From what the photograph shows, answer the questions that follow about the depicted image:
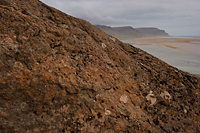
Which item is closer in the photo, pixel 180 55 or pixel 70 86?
pixel 70 86

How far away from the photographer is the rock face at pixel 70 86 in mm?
2922

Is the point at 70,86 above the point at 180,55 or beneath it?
beneath

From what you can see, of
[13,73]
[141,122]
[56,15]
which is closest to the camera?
[13,73]

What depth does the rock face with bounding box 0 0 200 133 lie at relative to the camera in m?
2.92

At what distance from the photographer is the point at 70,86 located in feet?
10.9

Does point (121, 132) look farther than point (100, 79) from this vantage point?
No

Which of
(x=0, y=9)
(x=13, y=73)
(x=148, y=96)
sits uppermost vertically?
(x=0, y=9)

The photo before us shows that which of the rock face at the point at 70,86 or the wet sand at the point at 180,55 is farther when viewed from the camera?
the wet sand at the point at 180,55

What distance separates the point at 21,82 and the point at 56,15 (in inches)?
99.9

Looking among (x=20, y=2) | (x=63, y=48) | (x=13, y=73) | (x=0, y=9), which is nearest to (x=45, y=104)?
(x=13, y=73)

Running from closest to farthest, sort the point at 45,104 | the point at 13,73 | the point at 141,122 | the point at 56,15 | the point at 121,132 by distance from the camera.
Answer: the point at 13,73
the point at 45,104
the point at 121,132
the point at 141,122
the point at 56,15

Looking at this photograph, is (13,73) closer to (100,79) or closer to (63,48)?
(63,48)

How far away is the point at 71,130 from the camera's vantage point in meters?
3.18

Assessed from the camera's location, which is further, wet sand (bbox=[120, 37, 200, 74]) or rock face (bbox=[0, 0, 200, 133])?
wet sand (bbox=[120, 37, 200, 74])
